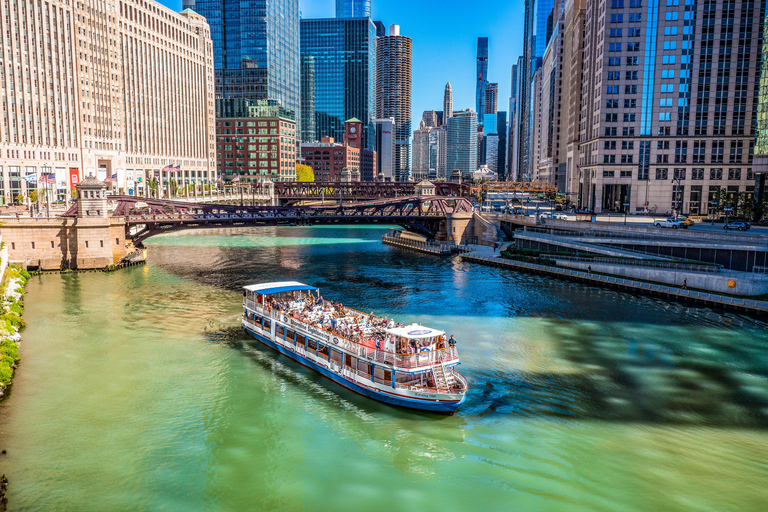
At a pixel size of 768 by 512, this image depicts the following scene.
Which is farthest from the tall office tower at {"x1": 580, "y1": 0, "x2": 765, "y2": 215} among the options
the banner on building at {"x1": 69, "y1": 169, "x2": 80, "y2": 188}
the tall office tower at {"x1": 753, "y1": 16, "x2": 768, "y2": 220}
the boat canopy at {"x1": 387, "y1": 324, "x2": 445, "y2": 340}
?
the banner on building at {"x1": 69, "y1": 169, "x2": 80, "y2": 188}

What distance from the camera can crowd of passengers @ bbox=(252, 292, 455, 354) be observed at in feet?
121

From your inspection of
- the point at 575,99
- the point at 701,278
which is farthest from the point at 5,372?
the point at 575,99

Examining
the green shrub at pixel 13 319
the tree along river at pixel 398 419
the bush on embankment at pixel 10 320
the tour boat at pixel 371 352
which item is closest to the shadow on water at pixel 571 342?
the tree along river at pixel 398 419

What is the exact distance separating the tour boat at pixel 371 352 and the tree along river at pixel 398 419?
115 centimetres

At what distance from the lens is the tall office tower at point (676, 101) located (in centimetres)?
11331

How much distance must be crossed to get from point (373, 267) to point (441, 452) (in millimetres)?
60304

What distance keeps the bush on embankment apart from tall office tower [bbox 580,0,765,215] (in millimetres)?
97833

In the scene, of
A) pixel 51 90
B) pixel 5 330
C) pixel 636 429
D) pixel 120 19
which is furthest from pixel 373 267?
pixel 120 19

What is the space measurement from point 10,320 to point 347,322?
30.4 metres

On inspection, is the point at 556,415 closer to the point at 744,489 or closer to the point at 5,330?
the point at 744,489

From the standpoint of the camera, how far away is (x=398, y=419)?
3519 centimetres

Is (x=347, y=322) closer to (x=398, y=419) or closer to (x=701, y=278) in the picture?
(x=398, y=419)

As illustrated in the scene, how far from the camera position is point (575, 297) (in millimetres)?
67375

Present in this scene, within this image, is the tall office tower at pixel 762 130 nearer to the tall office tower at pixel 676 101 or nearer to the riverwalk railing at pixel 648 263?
the tall office tower at pixel 676 101
